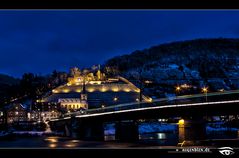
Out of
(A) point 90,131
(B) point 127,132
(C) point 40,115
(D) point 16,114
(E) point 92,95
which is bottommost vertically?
(B) point 127,132

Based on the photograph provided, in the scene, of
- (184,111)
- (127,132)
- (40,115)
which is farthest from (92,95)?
(184,111)

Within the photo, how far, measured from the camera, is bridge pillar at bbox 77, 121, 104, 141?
57156 mm

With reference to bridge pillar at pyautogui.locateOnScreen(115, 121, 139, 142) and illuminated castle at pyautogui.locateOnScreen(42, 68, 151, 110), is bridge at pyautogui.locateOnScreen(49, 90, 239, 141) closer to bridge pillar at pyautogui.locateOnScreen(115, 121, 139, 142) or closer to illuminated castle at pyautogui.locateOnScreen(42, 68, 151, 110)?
bridge pillar at pyautogui.locateOnScreen(115, 121, 139, 142)

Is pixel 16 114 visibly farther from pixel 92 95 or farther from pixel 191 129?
pixel 191 129

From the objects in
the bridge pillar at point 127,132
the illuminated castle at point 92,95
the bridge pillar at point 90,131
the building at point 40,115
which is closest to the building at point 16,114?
the building at point 40,115

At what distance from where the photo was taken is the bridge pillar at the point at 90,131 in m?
57.2

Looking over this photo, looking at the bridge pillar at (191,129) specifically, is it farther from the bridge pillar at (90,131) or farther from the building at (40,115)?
the building at (40,115)

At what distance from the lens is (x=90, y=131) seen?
2313 inches

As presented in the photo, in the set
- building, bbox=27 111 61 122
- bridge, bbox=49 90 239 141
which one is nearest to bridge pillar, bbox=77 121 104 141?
bridge, bbox=49 90 239 141

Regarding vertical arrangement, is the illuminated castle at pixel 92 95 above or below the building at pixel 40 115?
above

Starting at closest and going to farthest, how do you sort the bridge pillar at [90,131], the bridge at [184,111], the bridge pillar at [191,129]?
the bridge at [184,111] < the bridge pillar at [191,129] < the bridge pillar at [90,131]

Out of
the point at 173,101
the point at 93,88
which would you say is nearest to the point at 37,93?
the point at 93,88
